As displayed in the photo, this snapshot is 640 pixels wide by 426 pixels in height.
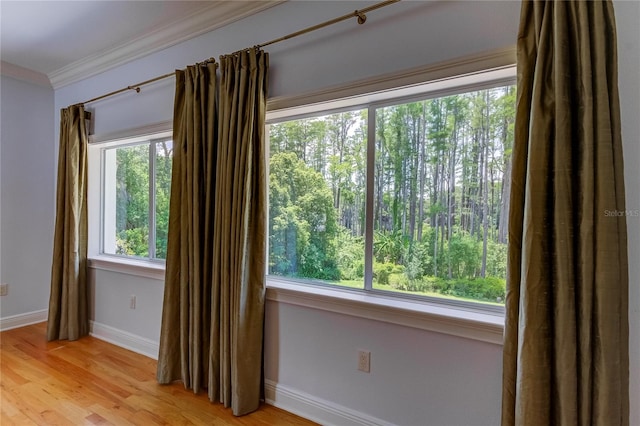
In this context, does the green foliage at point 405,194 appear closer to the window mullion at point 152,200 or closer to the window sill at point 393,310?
the window sill at point 393,310

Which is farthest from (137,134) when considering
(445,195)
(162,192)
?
(445,195)

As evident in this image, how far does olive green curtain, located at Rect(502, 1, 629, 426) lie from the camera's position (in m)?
1.15

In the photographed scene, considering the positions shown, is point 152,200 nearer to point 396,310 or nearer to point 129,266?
point 129,266

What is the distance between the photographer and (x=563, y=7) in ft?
4.01

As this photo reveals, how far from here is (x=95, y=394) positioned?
222 centimetres

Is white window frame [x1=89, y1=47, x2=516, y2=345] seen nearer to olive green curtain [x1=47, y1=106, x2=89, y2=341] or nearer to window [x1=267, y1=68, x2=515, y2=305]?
window [x1=267, y1=68, x2=515, y2=305]

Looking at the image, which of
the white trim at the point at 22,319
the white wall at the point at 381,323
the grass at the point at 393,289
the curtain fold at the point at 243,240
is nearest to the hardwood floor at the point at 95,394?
the curtain fold at the point at 243,240

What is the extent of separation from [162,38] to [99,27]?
1.56 feet

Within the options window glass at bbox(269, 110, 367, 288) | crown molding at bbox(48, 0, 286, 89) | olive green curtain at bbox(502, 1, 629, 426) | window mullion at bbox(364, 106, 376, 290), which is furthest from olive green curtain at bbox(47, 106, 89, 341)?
olive green curtain at bbox(502, 1, 629, 426)

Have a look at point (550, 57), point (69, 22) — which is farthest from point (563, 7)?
point (69, 22)

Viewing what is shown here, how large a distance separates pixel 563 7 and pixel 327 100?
110 cm

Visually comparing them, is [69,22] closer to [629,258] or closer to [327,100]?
[327,100]

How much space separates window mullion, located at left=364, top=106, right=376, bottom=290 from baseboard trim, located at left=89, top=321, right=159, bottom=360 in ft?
6.44

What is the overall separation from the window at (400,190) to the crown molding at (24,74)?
2984 mm
